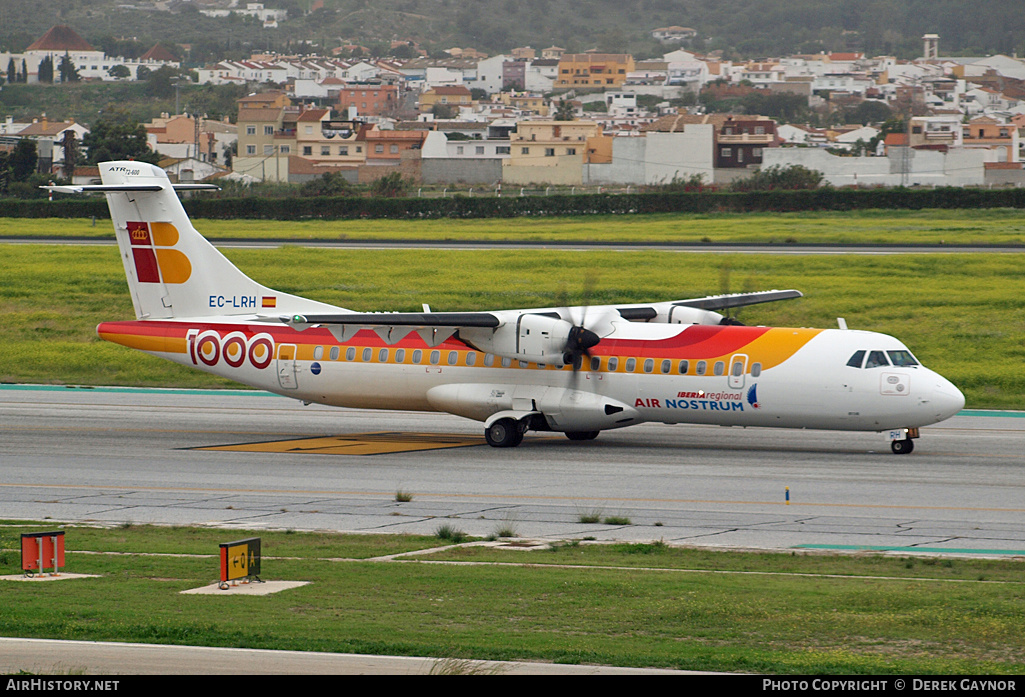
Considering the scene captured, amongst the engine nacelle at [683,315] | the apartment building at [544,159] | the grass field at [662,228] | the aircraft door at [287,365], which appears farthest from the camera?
the apartment building at [544,159]

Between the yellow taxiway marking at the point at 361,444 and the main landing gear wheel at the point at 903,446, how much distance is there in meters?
9.76

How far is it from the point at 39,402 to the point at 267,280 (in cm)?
1855

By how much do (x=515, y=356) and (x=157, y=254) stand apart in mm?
10222

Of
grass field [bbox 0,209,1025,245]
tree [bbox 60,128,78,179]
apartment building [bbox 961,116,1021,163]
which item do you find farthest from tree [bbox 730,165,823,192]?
tree [bbox 60,128,78,179]

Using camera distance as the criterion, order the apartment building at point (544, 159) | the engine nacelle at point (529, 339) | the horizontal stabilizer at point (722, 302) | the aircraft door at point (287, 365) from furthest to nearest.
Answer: the apartment building at point (544, 159)
the horizontal stabilizer at point (722, 302)
the aircraft door at point (287, 365)
the engine nacelle at point (529, 339)

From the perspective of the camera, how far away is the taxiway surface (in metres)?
21.2

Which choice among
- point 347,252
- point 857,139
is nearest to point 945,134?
point 857,139

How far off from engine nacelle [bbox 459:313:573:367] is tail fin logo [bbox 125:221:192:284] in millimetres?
8301

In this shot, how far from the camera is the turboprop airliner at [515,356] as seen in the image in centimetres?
2761

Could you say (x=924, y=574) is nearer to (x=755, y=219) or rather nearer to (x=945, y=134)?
(x=755, y=219)

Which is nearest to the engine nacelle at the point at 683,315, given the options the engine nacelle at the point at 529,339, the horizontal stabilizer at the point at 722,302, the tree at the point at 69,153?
the horizontal stabilizer at the point at 722,302

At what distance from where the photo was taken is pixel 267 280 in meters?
54.9

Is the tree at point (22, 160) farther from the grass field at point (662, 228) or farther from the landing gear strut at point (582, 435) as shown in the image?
the landing gear strut at point (582, 435)

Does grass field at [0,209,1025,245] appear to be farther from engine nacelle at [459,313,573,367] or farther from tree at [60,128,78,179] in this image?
tree at [60,128,78,179]
